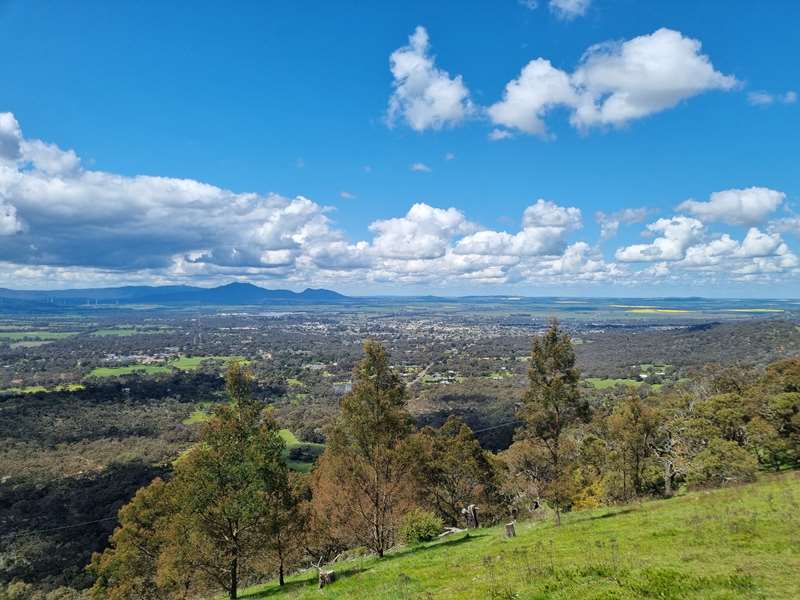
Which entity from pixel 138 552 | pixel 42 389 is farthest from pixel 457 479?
pixel 42 389

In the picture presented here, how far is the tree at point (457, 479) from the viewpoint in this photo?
46719 millimetres

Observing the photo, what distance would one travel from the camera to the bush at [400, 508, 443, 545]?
2981 cm

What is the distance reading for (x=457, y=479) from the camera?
47750 mm

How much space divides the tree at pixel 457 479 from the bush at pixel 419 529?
49.3ft

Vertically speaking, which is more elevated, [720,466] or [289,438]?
[720,466]

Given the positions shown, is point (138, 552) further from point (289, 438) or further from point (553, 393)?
point (289, 438)

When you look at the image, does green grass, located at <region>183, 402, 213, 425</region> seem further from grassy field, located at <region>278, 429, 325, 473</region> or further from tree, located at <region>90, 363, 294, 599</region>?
tree, located at <region>90, 363, 294, 599</region>

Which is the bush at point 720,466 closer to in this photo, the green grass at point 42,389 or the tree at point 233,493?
the tree at point 233,493

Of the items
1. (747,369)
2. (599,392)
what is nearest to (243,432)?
(747,369)

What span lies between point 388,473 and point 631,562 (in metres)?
15.6

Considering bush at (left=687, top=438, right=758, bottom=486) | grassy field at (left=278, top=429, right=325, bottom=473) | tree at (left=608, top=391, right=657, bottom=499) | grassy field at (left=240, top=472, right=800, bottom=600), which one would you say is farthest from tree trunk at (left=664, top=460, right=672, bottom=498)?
grassy field at (left=278, top=429, right=325, bottom=473)

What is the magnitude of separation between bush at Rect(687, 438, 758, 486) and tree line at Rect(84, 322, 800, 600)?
131mm

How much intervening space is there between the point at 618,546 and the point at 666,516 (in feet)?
20.0

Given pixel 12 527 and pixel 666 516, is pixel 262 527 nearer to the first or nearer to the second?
pixel 666 516
